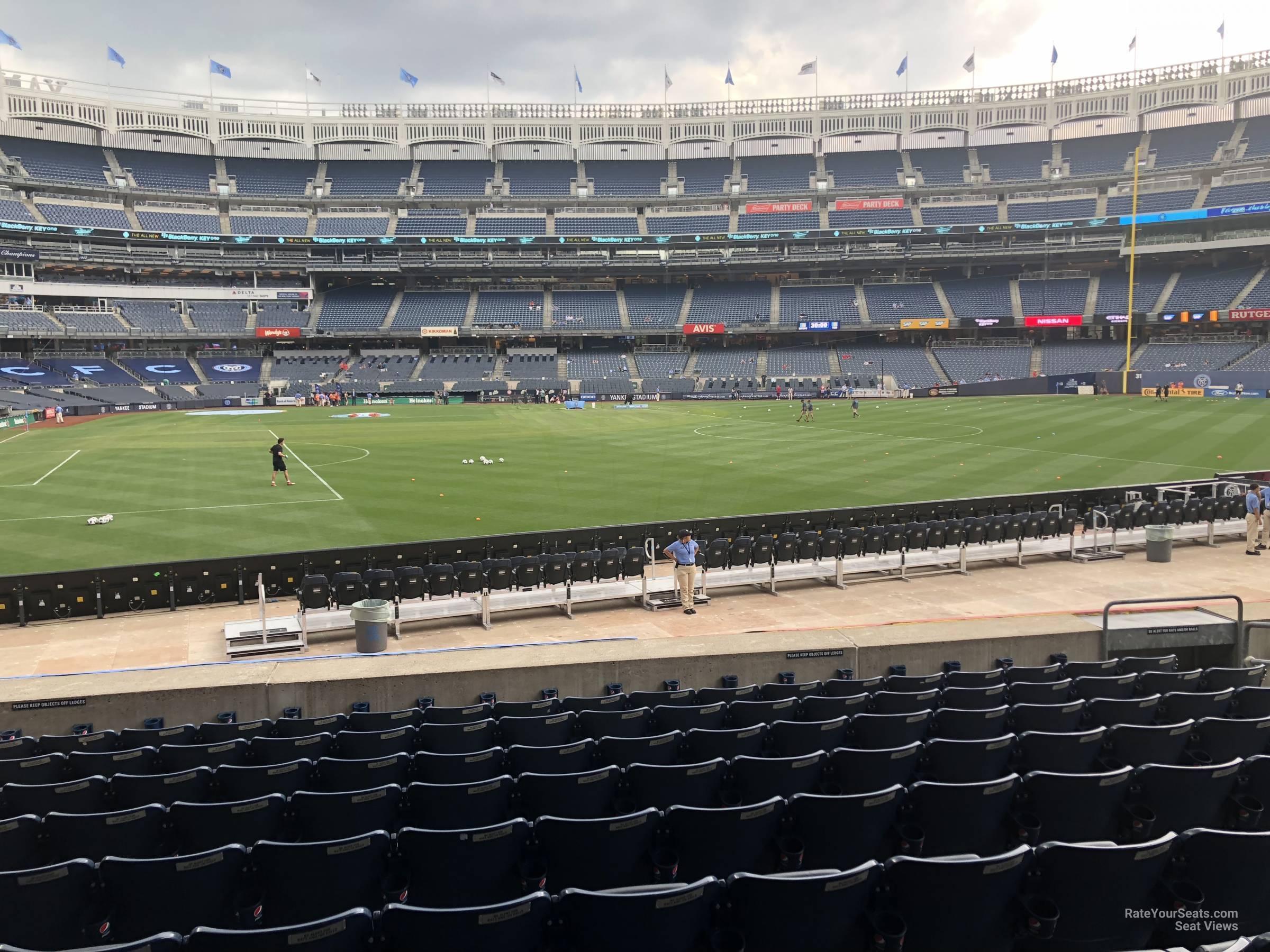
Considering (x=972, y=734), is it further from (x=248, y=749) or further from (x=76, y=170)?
(x=76, y=170)

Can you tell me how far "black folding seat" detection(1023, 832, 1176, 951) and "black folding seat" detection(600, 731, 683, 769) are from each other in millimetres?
3196

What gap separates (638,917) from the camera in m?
4.07

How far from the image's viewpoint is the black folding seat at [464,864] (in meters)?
5.08

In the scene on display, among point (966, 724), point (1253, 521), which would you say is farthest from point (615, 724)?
point (1253, 521)

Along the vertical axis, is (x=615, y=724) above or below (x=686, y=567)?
below

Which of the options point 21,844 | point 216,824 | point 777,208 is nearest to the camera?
point 21,844

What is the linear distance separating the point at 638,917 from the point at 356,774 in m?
3.57

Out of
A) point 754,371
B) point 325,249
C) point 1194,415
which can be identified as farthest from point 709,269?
point 1194,415

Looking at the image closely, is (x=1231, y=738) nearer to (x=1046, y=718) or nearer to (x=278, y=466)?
(x=1046, y=718)

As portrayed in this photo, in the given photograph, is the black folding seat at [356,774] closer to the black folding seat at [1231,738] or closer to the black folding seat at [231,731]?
the black folding seat at [231,731]

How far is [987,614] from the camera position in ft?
51.5

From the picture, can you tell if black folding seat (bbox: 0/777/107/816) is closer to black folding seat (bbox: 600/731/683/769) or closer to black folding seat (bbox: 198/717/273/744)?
black folding seat (bbox: 198/717/273/744)

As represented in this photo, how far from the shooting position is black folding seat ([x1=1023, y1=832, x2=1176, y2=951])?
4.48 metres

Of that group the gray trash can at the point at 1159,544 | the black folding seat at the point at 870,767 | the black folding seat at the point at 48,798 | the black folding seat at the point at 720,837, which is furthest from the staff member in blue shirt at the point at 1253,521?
the black folding seat at the point at 48,798
